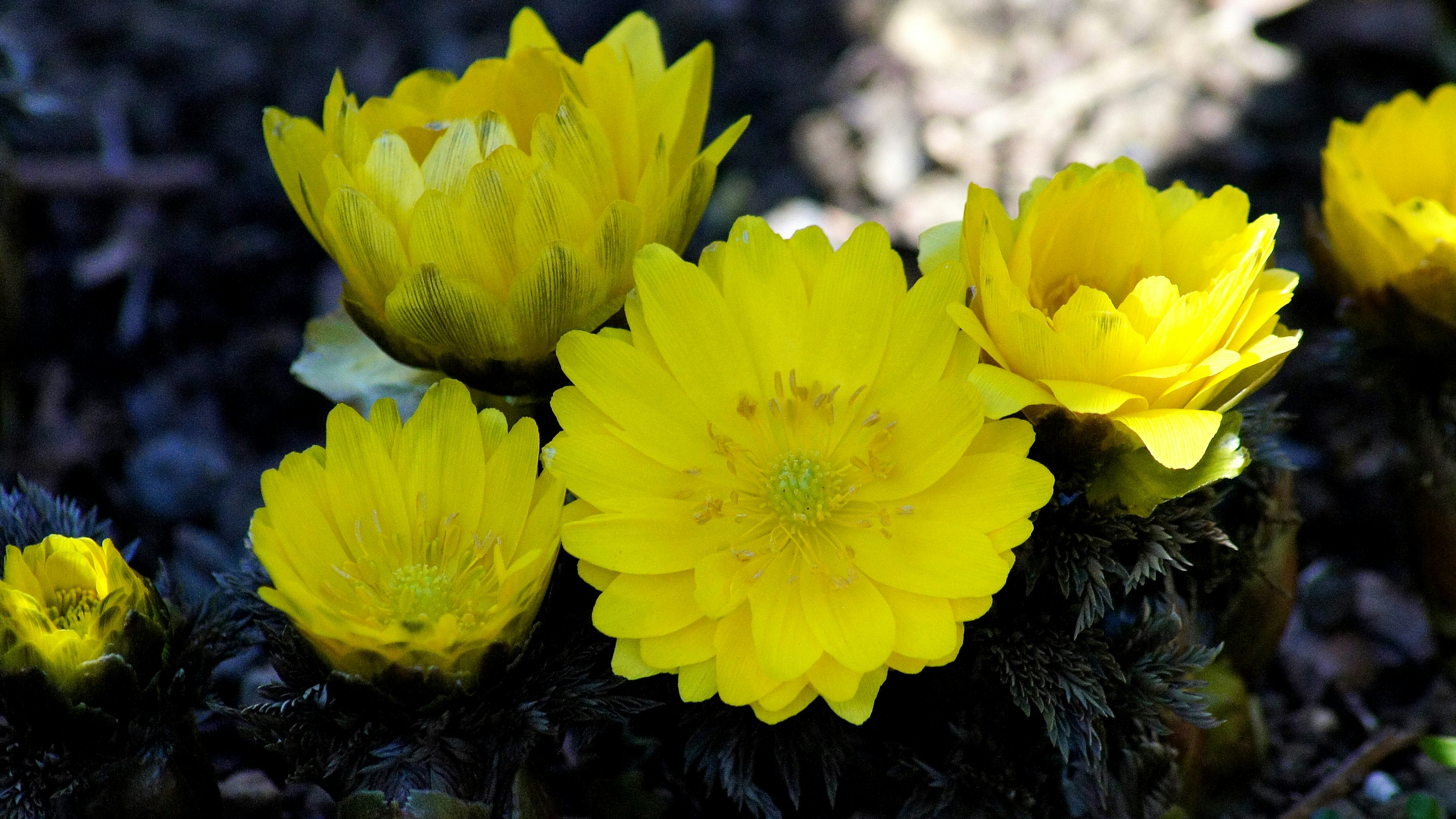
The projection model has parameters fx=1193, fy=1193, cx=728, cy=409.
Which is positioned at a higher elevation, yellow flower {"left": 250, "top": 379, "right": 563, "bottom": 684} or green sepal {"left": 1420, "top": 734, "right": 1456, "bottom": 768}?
yellow flower {"left": 250, "top": 379, "right": 563, "bottom": 684}

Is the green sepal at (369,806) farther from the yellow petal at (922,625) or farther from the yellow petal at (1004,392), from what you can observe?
the yellow petal at (1004,392)

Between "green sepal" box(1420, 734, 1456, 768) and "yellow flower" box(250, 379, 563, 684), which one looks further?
"green sepal" box(1420, 734, 1456, 768)

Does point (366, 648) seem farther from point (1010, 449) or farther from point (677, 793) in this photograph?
point (1010, 449)

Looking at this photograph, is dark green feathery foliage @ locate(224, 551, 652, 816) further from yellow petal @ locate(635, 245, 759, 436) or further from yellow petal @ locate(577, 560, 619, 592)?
yellow petal @ locate(635, 245, 759, 436)

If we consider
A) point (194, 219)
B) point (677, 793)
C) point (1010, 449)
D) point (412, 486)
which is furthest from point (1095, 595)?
point (194, 219)

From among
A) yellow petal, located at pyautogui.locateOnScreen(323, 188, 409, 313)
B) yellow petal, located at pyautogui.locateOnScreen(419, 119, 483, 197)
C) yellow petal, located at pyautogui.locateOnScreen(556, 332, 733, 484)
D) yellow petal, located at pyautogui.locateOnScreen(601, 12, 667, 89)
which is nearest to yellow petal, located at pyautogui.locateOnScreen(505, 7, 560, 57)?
yellow petal, located at pyautogui.locateOnScreen(601, 12, 667, 89)

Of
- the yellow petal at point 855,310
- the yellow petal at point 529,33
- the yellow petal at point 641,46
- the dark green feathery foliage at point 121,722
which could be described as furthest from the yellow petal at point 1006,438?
the dark green feathery foliage at point 121,722

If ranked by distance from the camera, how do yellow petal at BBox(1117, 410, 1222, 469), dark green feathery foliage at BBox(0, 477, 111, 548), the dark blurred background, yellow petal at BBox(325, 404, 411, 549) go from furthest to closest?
the dark blurred background, dark green feathery foliage at BBox(0, 477, 111, 548), yellow petal at BBox(325, 404, 411, 549), yellow petal at BBox(1117, 410, 1222, 469)
